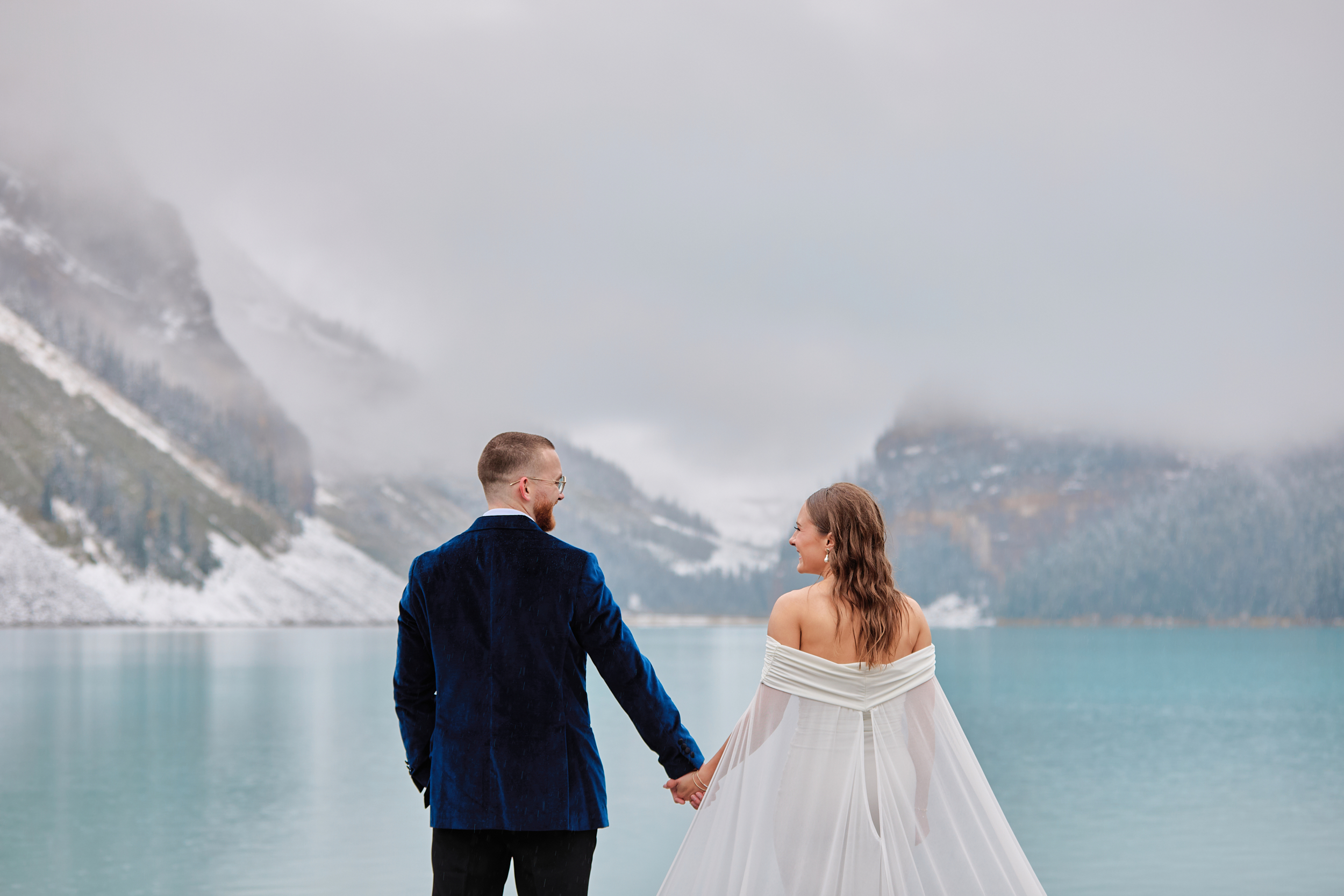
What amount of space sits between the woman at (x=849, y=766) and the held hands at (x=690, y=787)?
0.16m

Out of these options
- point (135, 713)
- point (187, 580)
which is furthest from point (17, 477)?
point (135, 713)

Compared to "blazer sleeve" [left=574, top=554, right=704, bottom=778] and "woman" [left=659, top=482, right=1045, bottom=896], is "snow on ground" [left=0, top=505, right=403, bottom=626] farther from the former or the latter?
"woman" [left=659, top=482, right=1045, bottom=896]

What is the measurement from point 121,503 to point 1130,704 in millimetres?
161875

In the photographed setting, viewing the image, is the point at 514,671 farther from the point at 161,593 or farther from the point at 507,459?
the point at 161,593

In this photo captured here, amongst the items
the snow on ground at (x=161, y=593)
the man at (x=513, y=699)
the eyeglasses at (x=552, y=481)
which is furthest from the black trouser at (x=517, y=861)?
the snow on ground at (x=161, y=593)

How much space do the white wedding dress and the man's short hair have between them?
1257 millimetres

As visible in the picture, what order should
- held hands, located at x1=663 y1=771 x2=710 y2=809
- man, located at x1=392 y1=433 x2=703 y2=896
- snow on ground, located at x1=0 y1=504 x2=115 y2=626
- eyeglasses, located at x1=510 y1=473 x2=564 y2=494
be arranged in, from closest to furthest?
1. man, located at x1=392 y1=433 x2=703 y2=896
2. eyeglasses, located at x1=510 y1=473 x2=564 y2=494
3. held hands, located at x1=663 y1=771 x2=710 y2=809
4. snow on ground, located at x1=0 y1=504 x2=115 y2=626

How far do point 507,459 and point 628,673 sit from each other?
94cm

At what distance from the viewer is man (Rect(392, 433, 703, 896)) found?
429cm

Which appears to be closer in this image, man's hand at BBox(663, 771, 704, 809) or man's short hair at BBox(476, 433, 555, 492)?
man's short hair at BBox(476, 433, 555, 492)

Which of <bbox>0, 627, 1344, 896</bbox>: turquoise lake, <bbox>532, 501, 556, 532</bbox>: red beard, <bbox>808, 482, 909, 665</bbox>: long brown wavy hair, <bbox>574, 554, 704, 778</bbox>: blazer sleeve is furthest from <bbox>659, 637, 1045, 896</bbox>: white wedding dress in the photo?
<bbox>0, 627, 1344, 896</bbox>: turquoise lake

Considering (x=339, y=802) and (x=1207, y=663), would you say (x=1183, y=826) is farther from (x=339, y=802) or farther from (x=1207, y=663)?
(x=1207, y=663)

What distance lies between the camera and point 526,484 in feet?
14.8

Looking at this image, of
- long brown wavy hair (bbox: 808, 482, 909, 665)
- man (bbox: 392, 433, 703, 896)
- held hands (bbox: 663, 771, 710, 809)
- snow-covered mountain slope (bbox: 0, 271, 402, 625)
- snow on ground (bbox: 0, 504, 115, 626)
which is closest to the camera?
man (bbox: 392, 433, 703, 896)
